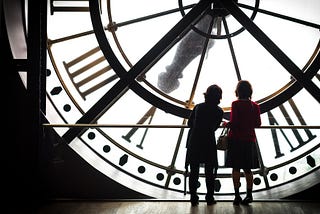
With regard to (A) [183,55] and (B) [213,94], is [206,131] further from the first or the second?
(A) [183,55]

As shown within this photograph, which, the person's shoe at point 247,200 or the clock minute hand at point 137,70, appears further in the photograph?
the clock minute hand at point 137,70

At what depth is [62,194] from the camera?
383 centimetres

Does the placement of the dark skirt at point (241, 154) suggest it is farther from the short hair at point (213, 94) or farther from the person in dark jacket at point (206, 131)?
the short hair at point (213, 94)

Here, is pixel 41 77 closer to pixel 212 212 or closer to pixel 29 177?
pixel 29 177

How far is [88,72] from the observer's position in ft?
14.6

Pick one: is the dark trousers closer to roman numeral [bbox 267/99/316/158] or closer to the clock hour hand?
roman numeral [bbox 267/99/316/158]

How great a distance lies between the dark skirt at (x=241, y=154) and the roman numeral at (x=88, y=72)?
124 cm

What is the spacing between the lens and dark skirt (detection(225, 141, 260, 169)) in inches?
137

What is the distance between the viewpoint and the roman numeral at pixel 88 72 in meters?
4.39

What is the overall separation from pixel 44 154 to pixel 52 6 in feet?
3.51

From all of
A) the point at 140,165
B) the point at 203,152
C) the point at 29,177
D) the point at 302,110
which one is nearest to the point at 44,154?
the point at 29,177

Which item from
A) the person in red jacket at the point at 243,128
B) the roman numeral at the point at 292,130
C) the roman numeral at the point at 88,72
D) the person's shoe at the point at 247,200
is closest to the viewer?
the person in red jacket at the point at 243,128

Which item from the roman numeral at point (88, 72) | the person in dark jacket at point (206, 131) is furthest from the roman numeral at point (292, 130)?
the roman numeral at point (88, 72)

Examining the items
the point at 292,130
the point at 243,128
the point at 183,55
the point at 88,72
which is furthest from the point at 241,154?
the point at 88,72
